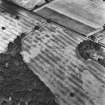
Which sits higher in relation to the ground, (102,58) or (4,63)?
(102,58)

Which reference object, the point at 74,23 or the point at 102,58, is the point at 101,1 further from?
the point at 102,58

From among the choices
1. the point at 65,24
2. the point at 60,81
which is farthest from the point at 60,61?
the point at 65,24

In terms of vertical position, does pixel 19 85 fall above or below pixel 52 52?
below

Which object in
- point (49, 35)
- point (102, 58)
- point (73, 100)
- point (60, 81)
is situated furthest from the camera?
point (49, 35)

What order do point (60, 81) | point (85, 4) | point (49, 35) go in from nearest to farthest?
point (60, 81), point (49, 35), point (85, 4)

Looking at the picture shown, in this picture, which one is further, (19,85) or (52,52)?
(52,52)
